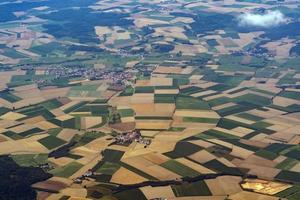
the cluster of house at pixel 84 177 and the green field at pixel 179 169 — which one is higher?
the green field at pixel 179 169

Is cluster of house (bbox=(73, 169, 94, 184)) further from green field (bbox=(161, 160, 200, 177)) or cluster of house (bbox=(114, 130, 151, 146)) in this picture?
cluster of house (bbox=(114, 130, 151, 146))

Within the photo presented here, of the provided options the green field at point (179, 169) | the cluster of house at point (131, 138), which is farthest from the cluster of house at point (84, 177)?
the cluster of house at point (131, 138)

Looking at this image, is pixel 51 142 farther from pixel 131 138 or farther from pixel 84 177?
pixel 84 177

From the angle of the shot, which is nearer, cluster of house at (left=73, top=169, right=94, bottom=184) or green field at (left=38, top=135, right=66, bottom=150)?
cluster of house at (left=73, top=169, right=94, bottom=184)

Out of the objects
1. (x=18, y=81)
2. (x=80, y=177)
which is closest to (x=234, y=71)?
(x=18, y=81)

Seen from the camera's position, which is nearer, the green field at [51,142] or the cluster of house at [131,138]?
the green field at [51,142]

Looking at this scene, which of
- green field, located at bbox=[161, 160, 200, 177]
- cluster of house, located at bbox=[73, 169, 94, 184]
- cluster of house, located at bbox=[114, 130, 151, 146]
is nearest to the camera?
cluster of house, located at bbox=[73, 169, 94, 184]

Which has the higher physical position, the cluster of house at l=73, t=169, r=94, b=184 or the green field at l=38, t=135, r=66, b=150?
the green field at l=38, t=135, r=66, b=150

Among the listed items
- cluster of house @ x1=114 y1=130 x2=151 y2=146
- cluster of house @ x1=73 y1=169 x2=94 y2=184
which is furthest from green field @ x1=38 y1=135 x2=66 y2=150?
cluster of house @ x1=73 y1=169 x2=94 y2=184

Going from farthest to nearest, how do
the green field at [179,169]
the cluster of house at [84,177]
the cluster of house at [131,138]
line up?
the cluster of house at [131,138] → the green field at [179,169] → the cluster of house at [84,177]

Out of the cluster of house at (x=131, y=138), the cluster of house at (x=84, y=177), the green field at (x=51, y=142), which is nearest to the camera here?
the cluster of house at (x=84, y=177)

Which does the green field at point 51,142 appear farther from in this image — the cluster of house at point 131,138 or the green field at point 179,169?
the green field at point 179,169

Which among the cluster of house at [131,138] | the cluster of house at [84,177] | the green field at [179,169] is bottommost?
the cluster of house at [84,177]
